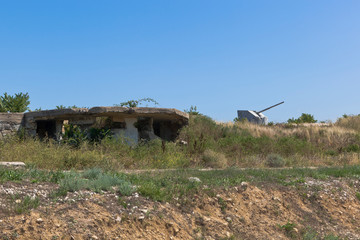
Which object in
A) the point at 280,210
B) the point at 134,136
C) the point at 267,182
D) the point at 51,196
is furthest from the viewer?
the point at 134,136

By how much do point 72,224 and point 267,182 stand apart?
17.1 ft

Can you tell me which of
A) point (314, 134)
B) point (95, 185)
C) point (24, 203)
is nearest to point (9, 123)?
point (95, 185)

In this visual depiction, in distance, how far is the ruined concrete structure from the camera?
14031mm

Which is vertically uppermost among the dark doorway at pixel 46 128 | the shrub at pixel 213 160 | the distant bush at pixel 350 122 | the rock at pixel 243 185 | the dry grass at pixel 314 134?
the distant bush at pixel 350 122

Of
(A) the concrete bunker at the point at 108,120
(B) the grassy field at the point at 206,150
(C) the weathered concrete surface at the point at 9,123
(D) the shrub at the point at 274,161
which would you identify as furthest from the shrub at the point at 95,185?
(C) the weathered concrete surface at the point at 9,123

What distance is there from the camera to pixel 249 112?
27.0 meters

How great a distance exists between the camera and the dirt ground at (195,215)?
5.20 meters

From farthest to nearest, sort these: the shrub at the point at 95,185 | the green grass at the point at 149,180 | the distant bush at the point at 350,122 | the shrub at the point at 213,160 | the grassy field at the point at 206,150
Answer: the distant bush at the point at 350,122 → the shrub at the point at 213,160 → the grassy field at the point at 206,150 → the green grass at the point at 149,180 → the shrub at the point at 95,185

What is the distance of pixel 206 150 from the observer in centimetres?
1399

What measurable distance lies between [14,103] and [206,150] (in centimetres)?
939

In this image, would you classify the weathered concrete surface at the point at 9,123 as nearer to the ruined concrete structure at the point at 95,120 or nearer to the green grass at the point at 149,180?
the ruined concrete structure at the point at 95,120

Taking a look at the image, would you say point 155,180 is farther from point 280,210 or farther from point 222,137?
point 222,137

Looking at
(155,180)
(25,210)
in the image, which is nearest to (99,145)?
(155,180)

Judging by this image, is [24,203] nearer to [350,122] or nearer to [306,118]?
[350,122]
